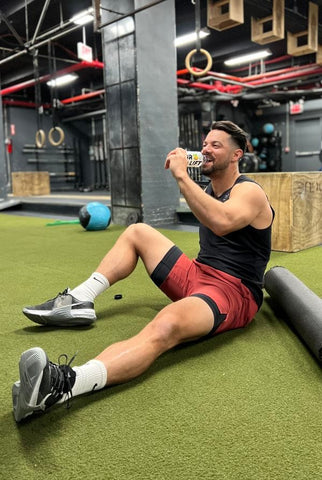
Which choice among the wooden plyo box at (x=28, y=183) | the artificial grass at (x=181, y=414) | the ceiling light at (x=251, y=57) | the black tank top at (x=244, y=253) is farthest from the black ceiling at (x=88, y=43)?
the artificial grass at (x=181, y=414)

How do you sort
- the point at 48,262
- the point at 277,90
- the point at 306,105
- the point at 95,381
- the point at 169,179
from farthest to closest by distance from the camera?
the point at 306,105, the point at 277,90, the point at 169,179, the point at 48,262, the point at 95,381

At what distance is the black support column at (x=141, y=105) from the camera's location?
5133mm

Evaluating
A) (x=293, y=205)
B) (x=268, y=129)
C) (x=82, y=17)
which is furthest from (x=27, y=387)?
(x=268, y=129)

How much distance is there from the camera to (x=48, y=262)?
3.44 meters

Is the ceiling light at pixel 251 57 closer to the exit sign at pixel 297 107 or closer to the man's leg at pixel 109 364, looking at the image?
the exit sign at pixel 297 107

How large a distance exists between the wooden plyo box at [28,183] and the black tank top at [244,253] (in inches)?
383

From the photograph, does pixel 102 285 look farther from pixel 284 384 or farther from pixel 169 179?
pixel 169 179

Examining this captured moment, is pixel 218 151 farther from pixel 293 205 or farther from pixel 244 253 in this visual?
pixel 293 205

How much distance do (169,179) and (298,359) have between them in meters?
4.17

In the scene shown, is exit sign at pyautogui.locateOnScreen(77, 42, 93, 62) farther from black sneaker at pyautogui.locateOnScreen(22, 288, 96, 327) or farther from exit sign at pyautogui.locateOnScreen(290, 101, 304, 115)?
exit sign at pyautogui.locateOnScreen(290, 101, 304, 115)

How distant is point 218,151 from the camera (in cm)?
176

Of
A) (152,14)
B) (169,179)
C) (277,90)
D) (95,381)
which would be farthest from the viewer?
(277,90)

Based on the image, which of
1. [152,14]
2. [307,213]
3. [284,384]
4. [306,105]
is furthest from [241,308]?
[306,105]

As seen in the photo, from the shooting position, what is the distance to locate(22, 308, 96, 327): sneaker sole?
6.11 ft
